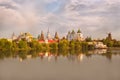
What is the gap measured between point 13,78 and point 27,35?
70431mm

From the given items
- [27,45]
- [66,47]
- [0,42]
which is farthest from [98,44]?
[0,42]

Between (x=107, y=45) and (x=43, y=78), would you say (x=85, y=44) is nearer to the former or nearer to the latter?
(x=107, y=45)

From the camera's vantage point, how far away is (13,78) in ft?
61.6

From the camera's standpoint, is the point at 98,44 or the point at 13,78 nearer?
the point at 13,78

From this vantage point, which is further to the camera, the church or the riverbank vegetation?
the church

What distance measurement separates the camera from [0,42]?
58.1m

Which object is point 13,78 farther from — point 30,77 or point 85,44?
point 85,44

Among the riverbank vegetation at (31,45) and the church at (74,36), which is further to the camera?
the church at (74,36)

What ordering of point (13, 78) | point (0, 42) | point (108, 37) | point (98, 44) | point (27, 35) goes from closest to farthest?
point (13, 78) < point (0, 42) < point (27, 35) < point (98, 44) < point (108, 37)

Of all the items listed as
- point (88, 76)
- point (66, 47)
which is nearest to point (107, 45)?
point (66, 47)

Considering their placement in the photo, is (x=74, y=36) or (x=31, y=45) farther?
(x=74, y=36)

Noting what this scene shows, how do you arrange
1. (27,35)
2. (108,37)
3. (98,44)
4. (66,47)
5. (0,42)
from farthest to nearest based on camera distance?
(108,37) → (98,44) → (27,35) → (66,47) → (0,42)

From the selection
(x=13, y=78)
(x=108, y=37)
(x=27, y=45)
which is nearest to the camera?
(x=13, y=78)

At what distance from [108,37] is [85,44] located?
2303cm
